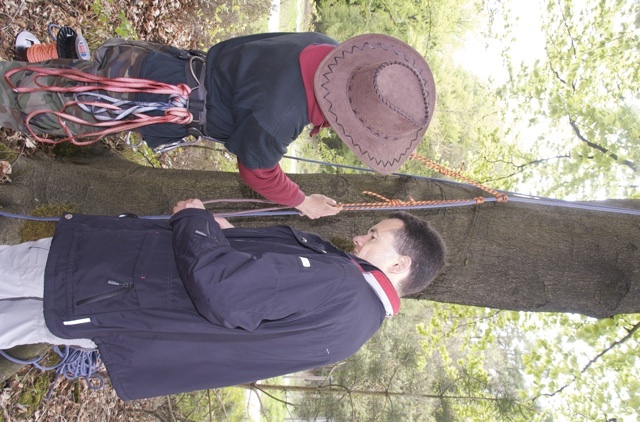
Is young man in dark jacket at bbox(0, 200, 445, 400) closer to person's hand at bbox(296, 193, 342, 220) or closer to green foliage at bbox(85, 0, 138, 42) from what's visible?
person's hand at bbox(296, 193, 342, 220)

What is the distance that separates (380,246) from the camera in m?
2.42

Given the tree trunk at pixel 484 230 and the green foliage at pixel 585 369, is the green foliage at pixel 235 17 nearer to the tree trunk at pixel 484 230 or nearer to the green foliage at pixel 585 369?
the tree trunk at pixel 484 230

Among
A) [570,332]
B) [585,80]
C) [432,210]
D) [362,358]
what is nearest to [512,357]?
[362,358]

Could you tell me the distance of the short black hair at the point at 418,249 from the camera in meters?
2.41

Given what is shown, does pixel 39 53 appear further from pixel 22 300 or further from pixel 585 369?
pixel 585 369

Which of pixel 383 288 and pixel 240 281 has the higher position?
pixel 240 281

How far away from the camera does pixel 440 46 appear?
49.5ft

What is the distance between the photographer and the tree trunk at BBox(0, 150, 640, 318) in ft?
10.7

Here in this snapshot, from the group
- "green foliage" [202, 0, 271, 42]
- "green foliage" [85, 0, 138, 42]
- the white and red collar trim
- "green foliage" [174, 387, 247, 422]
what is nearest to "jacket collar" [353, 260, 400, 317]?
the white and red collar trim

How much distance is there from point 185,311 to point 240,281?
345mm

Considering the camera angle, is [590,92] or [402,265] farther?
[590,92]

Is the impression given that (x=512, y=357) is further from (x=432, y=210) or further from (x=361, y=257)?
(x=361, y=257)

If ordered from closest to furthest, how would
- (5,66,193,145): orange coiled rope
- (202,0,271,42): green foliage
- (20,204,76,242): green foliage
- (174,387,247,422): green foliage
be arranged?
(5,66,193,145): orange coiled rope < (20,204,76,242): green foliage < (174,387,247,422): green foliage < (202,0,271,42): green foliage

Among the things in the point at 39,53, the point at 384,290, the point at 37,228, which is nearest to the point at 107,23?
the point at 39,53
